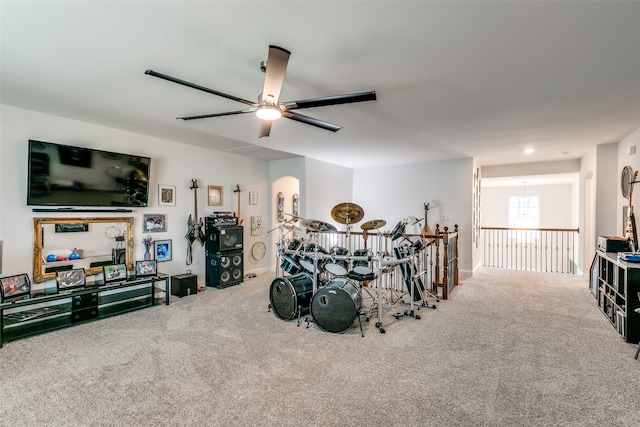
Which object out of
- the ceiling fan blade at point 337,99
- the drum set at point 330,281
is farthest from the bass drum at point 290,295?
the ceiling fan blade at point 337,99

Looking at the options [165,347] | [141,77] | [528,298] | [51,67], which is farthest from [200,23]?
[528,298]

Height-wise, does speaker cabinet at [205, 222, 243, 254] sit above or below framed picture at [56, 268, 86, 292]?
above

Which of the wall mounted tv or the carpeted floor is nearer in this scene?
the carpeted floor

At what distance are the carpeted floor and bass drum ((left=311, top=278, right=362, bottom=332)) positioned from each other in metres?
0.14

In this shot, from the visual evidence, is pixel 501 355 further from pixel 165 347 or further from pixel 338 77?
pixel 165 347

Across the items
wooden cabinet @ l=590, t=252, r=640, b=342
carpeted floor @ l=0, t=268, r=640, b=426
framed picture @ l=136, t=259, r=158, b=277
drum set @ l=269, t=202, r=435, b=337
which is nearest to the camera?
carpeted floor @ l=0, t=268, r=640, b=426

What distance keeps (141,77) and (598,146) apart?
22.5 feet

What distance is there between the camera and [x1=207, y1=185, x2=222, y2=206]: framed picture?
573cm

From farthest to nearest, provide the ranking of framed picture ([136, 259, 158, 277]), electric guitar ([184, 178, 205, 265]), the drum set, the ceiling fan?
electric guitar ([184, 178, 205, 265]), framed picture ([136, 259, 158, 277]), the drum set, the ceiling fan

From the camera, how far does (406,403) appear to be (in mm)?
2174

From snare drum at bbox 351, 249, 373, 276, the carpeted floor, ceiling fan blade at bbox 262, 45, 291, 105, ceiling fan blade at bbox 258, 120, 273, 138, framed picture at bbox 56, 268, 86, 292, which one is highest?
ceiling fan blade at bbox 262, 45, 291, 105

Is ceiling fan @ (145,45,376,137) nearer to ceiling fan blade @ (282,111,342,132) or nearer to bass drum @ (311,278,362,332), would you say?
ceiling fan blade @ (282,111,342,132)

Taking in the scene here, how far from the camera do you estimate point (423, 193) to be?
7.09m

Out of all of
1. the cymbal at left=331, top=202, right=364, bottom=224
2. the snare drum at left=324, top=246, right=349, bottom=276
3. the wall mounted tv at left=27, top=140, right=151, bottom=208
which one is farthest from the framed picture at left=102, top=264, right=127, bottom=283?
the cymbal at left=331, top=202, right=364, bottom=224
